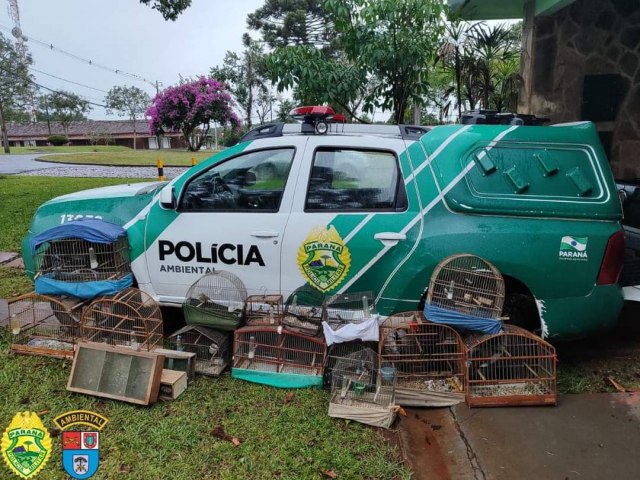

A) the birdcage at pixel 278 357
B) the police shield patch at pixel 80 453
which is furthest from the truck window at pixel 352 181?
the police shield patch at pixel 80 453

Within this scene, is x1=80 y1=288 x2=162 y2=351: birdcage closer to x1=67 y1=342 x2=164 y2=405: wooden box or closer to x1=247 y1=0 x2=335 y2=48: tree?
x1=67 y1=342 x2=164 y2=405: wooden box

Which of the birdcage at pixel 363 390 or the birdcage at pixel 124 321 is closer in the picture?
the birdcage at pixel 363 390

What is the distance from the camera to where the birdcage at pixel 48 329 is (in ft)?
11.8

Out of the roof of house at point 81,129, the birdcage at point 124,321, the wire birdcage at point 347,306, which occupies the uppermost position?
the roof of house at point 81,129

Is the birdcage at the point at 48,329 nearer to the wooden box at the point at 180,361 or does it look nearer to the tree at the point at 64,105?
the wooden box at the point at 180,361

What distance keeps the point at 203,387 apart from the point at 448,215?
214 cm

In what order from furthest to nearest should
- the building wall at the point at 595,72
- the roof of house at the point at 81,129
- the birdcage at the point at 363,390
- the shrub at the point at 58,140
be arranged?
the roof of house at the point at 81,129, the shrub at the point at 58,140, the building wall at the point at 595,72, the birdcage at the point at 363,390

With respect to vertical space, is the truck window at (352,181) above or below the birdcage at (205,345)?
above

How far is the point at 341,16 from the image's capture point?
567cm

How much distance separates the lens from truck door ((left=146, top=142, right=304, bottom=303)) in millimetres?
3457

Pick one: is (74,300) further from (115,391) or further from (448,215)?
(448,215)

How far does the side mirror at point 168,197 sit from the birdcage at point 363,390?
1759 millimetres

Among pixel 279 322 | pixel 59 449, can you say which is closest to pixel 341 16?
pixel 279 322

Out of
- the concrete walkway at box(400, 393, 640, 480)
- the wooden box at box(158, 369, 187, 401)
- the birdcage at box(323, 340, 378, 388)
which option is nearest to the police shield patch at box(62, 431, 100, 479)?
the wooden box at box(158, 369, 187, 401)
